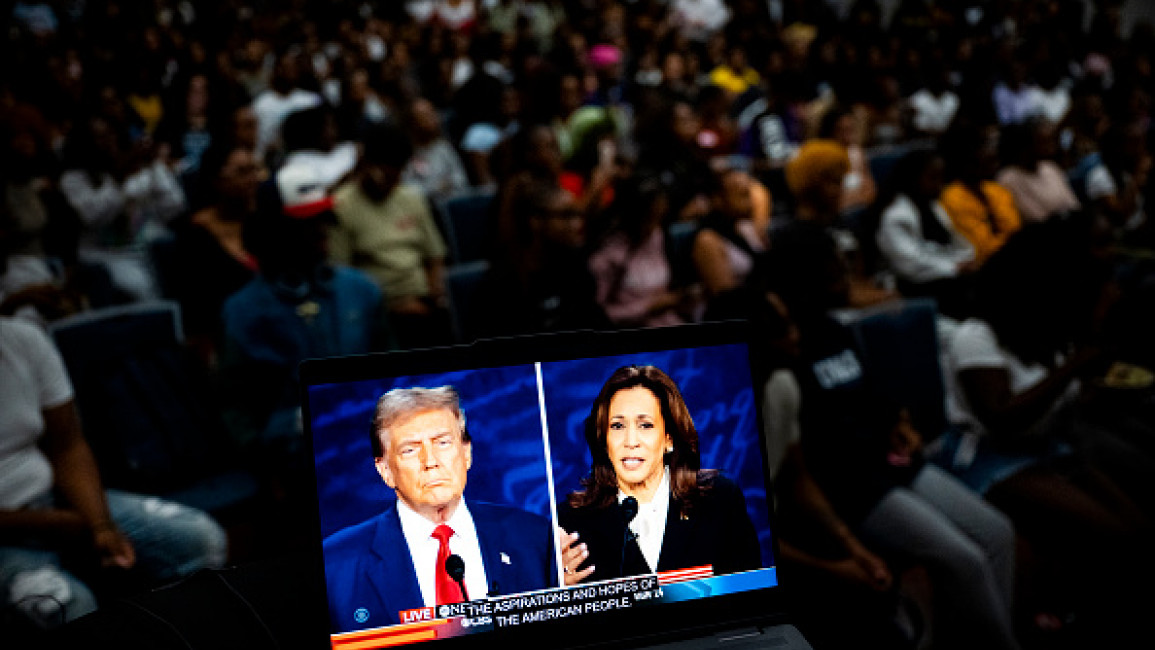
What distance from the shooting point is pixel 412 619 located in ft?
3.51

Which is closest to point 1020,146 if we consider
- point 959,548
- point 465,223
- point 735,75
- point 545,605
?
point 465,223

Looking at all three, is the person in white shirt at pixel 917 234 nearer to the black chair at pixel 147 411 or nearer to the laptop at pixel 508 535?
the black chair at pixel 147 411

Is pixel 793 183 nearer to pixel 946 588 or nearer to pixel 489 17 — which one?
pixel 946 588

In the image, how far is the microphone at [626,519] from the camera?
1105mm

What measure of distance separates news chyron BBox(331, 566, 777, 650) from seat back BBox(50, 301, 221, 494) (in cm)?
167

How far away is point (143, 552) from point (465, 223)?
244cm

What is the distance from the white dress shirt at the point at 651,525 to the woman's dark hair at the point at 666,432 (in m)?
0.02

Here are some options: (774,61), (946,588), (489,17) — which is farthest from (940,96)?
(946,588)

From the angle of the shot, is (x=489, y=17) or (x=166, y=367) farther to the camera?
(x=489, y=17)

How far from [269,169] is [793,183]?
2796mm

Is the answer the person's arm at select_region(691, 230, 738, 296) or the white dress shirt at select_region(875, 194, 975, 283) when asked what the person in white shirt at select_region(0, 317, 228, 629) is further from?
the white dress shirt at select_region(875, 194, 975, 283)

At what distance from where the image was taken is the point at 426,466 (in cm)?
Result: 110

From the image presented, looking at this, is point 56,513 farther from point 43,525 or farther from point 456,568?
point 456,568

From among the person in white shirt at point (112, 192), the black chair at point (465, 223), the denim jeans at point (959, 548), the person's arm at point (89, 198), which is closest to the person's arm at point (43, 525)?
the denim jeans at point (959, 548)
